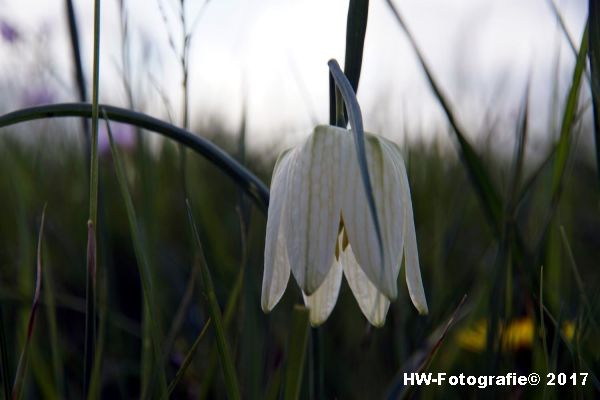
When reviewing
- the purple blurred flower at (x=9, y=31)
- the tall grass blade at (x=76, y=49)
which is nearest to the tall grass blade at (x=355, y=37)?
the tall grass blade at (x=76, y=49)

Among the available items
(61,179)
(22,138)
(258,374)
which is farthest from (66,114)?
(22,138)

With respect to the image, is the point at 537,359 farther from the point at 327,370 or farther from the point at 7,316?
the point at 7,316

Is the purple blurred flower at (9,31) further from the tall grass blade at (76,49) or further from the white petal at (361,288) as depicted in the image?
the white petal at (361,288)

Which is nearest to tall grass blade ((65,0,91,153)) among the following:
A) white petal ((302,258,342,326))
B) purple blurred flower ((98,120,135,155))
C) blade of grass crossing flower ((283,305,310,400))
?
white petal ((302,258,342,326))

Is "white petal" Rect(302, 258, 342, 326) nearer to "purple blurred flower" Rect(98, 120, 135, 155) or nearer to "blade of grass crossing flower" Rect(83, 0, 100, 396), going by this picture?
"blade of grass crossing flower" Rect(83, 0, 100, 396)

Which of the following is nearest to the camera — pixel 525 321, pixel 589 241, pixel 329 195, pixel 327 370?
pixel 329 195

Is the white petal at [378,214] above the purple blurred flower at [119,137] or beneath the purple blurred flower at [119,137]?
beneath

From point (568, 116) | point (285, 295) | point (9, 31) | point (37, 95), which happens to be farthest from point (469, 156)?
point (37, 95)

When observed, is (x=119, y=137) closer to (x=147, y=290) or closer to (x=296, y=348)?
(x=147, y=290)
